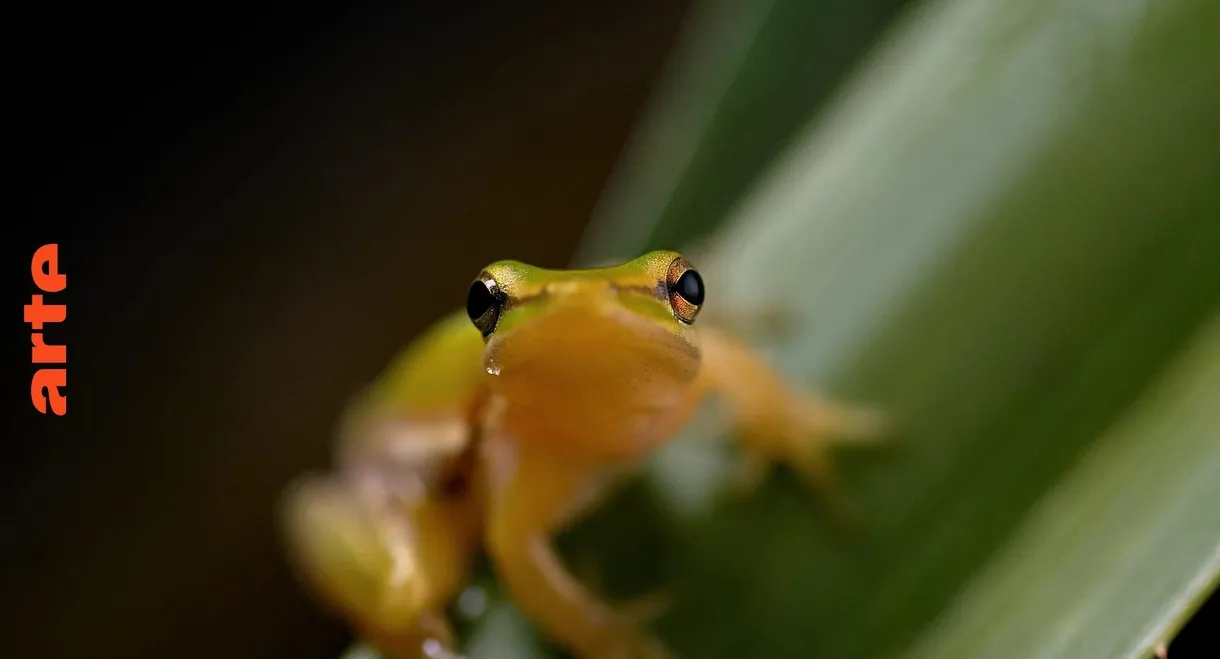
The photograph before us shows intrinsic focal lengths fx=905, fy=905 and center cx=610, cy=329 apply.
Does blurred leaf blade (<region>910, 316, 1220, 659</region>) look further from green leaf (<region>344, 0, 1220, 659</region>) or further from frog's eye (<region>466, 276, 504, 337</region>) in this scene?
frog's eye (<region>466, 276, 504, 337</region>)

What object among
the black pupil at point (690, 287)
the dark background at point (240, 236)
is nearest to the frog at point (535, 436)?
the black pupil at point (690, 287)

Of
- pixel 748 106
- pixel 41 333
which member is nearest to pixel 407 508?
pixel 748 106

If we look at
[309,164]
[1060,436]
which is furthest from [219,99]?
[1060,436]

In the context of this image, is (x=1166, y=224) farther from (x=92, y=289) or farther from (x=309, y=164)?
(x=92, y=289)

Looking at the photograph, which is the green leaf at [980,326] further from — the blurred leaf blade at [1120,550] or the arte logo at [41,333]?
the arte logo at [41,333]

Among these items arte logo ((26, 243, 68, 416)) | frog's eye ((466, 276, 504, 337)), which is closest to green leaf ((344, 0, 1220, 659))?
frog's eye ((466, 276, 504, 337))

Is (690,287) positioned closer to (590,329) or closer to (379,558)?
(590,329)
